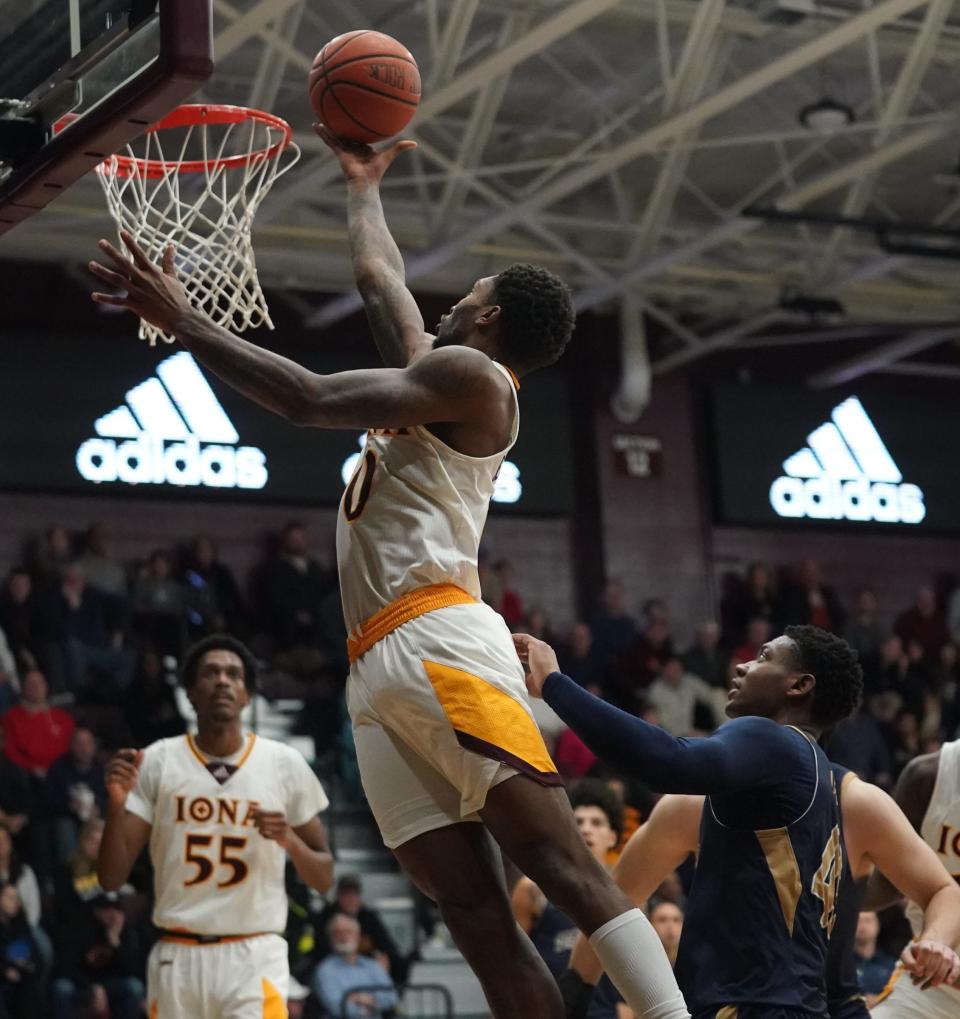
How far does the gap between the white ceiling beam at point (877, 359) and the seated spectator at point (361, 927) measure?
29.7 ft

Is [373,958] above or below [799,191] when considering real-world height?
below

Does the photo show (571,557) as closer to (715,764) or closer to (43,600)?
(43,600)

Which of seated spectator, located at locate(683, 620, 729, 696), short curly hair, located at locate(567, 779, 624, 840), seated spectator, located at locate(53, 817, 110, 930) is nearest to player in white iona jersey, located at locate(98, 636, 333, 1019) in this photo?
short curly hair, located at locate(567, 779, 624, 840)

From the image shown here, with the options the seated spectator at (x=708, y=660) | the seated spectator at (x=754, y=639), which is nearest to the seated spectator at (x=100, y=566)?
the seated spectator at (x=708, y=660)

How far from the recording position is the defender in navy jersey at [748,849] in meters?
4.19

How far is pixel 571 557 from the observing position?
60.4 feet

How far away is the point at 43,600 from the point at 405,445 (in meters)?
10.2

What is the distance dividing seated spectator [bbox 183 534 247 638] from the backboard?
9600 mm

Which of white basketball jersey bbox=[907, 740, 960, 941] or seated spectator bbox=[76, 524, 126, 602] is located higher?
seated spectator bbox=[76, 524, 126, 602]

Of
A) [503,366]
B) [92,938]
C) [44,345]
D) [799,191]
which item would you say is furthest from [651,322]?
[503,366]

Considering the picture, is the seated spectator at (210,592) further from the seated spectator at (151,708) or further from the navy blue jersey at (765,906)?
the navy blue jersey at (765,906)

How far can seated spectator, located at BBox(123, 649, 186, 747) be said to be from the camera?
1348cm

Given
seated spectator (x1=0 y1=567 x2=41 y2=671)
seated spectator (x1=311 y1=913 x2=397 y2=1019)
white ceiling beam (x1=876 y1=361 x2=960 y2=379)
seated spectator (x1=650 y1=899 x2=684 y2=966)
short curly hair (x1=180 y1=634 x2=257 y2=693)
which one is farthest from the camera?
white ceiling beam (x1=876 y1=361 x2=960 y2=379)

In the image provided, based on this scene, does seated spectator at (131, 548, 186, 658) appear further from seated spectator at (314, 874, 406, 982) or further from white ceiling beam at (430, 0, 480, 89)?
white ceiling beam at (430, 0, 480, 89)
